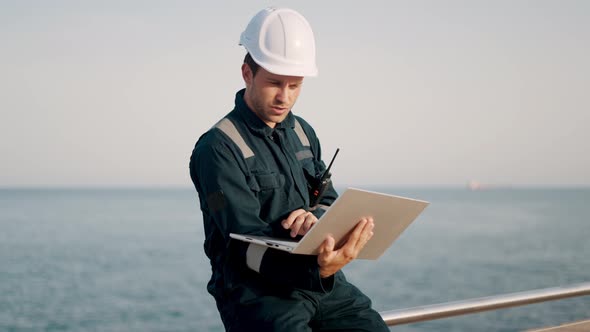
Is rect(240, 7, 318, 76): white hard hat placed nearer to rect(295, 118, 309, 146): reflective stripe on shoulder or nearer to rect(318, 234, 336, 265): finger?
rect(295, 118, 309, 146): reflective stripe on shoulder

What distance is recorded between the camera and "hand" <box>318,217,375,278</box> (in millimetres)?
1642

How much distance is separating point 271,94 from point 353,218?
494 millimetres

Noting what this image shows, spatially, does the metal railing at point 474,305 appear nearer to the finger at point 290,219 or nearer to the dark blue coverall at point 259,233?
the dark blue coverall at point 259,233

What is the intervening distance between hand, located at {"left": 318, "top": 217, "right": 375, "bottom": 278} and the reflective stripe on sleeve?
0.47 ft

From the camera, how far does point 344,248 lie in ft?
5.49

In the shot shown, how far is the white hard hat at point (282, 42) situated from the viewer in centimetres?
190

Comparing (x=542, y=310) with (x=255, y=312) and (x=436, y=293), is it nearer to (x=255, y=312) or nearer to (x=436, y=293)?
(x=436, y=293)

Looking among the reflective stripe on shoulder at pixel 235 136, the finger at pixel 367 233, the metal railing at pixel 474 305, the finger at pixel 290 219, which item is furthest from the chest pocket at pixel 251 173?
the metal railing at pixel 474 305

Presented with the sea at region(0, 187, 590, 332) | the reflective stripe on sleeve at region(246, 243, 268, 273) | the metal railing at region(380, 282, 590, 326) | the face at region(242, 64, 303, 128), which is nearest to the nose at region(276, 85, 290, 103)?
the face at region(242, 64, 303, 128)

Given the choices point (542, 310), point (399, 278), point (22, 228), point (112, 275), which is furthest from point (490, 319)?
point (22, 228)

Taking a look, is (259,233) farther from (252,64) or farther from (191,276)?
(191,276)

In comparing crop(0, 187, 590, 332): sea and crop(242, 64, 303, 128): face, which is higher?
crop(242, 64, 303, 128): face

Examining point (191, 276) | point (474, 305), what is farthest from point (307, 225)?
point (191, 276)

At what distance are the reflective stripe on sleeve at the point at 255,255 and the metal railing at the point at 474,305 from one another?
0.69 m
